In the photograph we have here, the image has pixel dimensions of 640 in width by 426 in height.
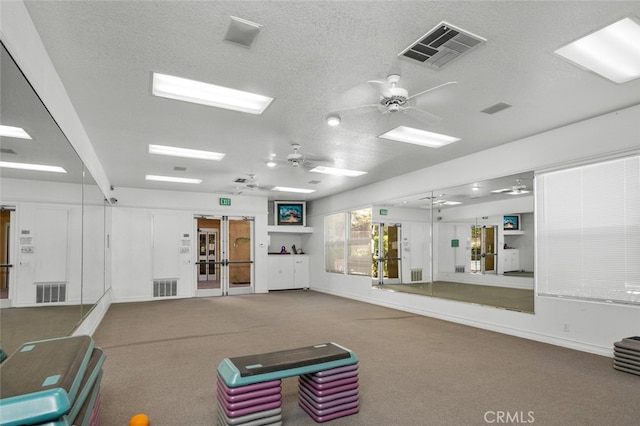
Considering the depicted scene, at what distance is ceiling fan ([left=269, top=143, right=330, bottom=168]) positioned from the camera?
632cm

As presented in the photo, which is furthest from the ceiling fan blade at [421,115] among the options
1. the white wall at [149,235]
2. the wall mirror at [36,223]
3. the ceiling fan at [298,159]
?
the white wall at [149,235]

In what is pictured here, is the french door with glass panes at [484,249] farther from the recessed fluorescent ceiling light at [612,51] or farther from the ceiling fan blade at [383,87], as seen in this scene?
the ceiling fan blade at [383,87]

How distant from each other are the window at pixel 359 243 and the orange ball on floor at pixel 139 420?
7664 millimetres

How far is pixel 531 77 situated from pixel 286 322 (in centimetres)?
580

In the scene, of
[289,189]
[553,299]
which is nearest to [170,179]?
[289,189]

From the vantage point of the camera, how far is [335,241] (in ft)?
39.1

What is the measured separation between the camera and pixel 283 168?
830cm

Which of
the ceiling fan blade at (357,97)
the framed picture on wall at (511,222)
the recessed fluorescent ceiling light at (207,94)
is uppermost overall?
the recessed fluorescent ceiling light at (207,94)

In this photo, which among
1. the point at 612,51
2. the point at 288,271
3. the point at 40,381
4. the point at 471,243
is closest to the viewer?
the point at 40,381

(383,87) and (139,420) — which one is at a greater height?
(383,87)

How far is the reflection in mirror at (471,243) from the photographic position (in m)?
6.34

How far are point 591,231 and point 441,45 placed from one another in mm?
3813

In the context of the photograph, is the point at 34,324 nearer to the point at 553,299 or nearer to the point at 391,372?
the point at 391,372

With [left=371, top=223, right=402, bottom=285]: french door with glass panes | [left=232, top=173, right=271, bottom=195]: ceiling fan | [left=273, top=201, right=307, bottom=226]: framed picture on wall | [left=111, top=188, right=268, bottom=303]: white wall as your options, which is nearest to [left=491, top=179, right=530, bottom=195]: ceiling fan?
[left=371, top=223, right=402, bottom=285]: french door with glass panes
